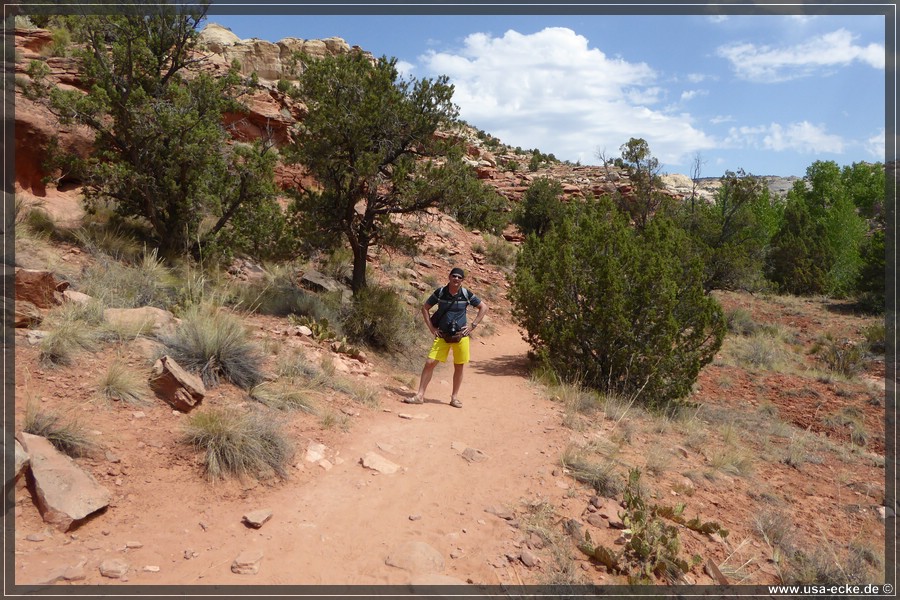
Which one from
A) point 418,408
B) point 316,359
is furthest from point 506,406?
point 316,359

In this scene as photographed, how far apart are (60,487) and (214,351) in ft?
7.63

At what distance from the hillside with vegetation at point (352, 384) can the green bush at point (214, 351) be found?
0.10 ft

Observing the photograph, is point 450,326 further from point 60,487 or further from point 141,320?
point 60,487

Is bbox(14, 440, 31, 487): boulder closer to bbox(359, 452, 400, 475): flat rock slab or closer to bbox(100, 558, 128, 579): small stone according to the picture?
bbox(100, 558, 128, 579): small stone

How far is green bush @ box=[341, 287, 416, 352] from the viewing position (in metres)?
9.95

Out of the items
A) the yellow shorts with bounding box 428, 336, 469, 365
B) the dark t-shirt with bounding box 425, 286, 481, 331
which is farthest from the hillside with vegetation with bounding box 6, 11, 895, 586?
the dark t-shirt with bounding box 425, 286, 481, 331

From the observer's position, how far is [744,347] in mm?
16406

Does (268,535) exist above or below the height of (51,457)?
below

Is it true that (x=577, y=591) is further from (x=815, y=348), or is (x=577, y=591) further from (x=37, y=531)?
(x=815, y=348)

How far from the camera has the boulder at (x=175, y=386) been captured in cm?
505

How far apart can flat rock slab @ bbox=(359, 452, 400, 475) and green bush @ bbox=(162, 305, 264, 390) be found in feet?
5.53

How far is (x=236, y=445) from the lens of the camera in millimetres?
4527

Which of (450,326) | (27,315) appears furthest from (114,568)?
(450,326)

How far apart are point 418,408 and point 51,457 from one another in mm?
4044
